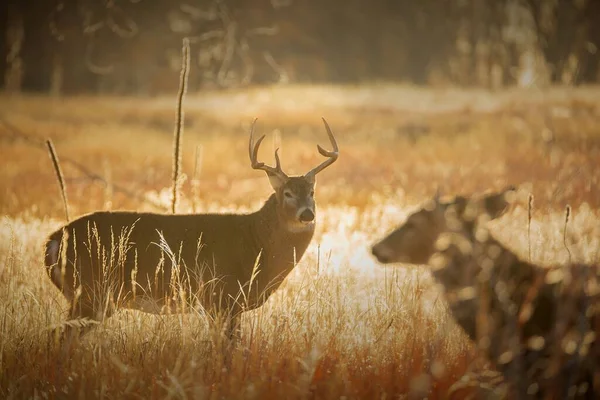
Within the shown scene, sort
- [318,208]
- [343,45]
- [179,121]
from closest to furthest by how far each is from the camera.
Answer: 1. [179,121]
2. [318,208]
3. [343,45]

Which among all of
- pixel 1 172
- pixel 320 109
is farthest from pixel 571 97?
pixel 1 172

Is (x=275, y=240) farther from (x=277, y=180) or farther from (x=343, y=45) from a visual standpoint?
(x=343, y=45)

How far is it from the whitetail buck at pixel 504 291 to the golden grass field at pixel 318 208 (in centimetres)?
25

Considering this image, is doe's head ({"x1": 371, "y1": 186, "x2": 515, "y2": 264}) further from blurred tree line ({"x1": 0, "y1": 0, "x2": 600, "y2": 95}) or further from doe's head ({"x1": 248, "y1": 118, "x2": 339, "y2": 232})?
blurred tree line ({"x1": 0, "y1": 0, "x2": 600, "y2": 95})

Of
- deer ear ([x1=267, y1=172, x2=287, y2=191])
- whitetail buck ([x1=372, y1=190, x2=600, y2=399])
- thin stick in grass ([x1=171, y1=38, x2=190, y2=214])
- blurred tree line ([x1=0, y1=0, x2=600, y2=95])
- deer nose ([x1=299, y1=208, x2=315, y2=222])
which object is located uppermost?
blurred tree line ([x1=0, y1=0, x2=600, y2=95])

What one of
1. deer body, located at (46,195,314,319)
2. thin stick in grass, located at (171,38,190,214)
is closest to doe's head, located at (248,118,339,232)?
deer body, located at (46,195,314,319)

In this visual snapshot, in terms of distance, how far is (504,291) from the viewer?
4125 millimetres

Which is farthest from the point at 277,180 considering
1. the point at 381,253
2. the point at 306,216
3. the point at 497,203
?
the point at 497,203

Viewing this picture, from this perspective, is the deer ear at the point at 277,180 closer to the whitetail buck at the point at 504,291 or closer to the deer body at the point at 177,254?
the deer body at the point at 177,254

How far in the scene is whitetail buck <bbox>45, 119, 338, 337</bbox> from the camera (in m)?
5.62

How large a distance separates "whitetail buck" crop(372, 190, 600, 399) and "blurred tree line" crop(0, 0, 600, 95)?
38.4 ft

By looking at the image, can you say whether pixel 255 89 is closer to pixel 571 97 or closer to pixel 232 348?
pixel 571 97

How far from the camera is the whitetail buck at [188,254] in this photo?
5.62 m

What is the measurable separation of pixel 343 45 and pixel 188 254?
115 ft
